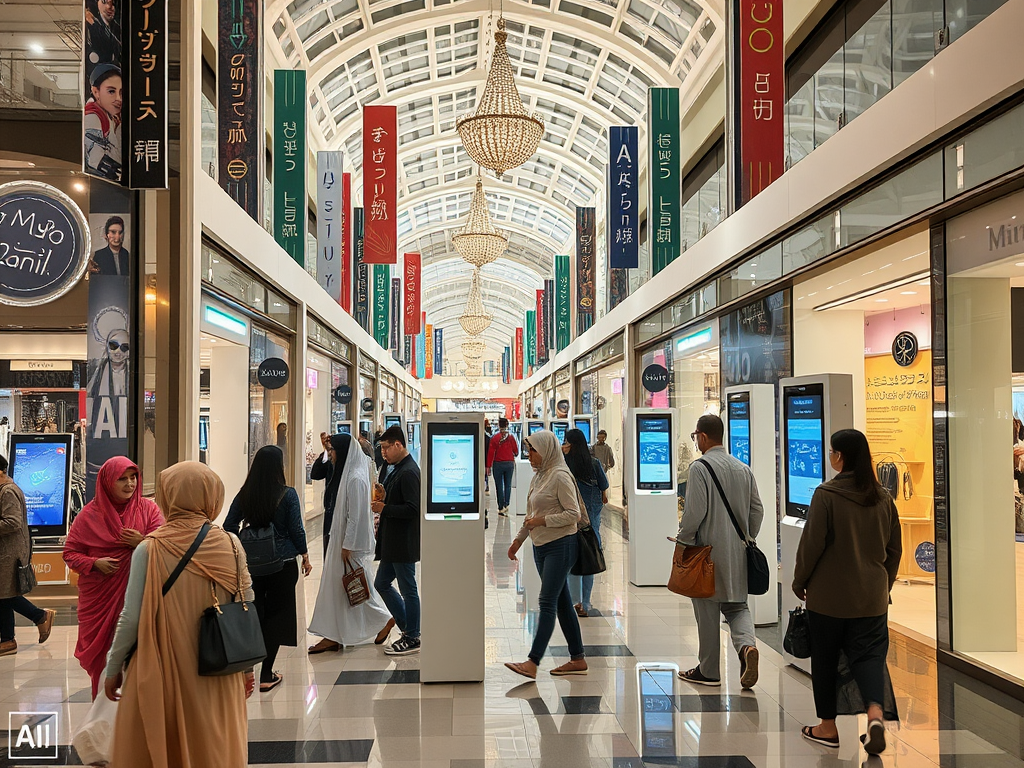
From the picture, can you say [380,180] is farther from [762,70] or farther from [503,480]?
[762,70]

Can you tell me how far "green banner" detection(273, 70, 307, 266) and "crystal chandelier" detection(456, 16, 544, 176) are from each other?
6.94 ft

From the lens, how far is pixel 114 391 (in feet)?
22.6

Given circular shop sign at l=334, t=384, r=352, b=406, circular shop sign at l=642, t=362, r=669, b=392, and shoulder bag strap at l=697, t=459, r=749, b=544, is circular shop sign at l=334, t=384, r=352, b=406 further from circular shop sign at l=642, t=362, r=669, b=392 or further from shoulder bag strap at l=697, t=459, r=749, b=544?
shoulder bag strap at l=697, t=459, r=749, b=544

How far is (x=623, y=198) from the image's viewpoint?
1339cm

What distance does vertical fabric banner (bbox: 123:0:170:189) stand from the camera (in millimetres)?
6496

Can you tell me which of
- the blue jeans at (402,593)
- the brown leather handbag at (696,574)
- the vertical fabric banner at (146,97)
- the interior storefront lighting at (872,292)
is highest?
the vertical fabric banner at (146,97)

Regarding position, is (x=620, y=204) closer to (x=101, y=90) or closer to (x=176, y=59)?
(x=176, y=59)

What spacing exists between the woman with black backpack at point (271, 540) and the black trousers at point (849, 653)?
282 centimetres

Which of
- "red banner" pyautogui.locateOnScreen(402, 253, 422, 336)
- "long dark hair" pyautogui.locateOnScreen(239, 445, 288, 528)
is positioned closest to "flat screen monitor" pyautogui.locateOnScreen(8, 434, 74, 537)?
"long dark hair" pyautogui.locateOnScreen(239, 445, 288, 528)

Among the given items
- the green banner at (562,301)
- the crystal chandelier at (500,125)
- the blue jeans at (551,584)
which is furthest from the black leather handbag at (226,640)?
the green banner at (562,301)

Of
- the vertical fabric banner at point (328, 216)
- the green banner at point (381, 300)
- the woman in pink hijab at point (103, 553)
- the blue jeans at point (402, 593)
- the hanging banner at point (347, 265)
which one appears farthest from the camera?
the green banner at point (381, 300)

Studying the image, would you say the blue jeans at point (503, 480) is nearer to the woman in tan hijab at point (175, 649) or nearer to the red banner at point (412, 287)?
the woman in tan hijab at point (175, 649)

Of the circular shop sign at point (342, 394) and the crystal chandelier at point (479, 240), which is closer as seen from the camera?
the circular shop sign at point (342, 394)

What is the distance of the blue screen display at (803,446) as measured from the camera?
18.2 feet
